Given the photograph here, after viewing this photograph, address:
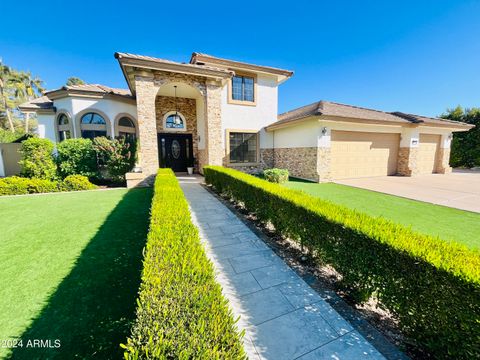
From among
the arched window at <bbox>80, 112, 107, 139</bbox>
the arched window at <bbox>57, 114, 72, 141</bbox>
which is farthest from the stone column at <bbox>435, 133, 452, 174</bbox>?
the arched window at <bbox>57, 114, 72, 141</bbox>

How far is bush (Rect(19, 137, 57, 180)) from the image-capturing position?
957 cm

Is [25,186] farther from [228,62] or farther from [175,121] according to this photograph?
[228,62]

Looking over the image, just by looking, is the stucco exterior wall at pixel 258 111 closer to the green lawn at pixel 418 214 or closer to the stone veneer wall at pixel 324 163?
the stone veneer wall at pixel 324 163

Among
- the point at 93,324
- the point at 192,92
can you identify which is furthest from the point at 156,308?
the point at 192,92

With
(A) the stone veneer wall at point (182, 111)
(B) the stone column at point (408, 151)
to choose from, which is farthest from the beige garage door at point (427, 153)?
(A) the stone veneer wall at point (182, 111)

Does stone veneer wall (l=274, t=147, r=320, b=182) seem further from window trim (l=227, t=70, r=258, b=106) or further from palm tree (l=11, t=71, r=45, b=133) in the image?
palm tree (l=11, t=71, r=45, b=133)

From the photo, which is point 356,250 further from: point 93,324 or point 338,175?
point 338,175

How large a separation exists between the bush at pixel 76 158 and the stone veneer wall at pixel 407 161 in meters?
19.4

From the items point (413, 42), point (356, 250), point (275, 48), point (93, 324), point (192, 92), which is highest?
point (275, 48)

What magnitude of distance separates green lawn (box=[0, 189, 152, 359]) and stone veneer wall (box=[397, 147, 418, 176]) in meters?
16.4

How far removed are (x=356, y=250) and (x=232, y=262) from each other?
6.67 feet

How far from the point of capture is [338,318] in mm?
2352

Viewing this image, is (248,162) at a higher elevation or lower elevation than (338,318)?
higher

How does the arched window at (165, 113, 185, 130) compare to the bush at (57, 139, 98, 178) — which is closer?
the bush at (57, 139, 98, 178)
